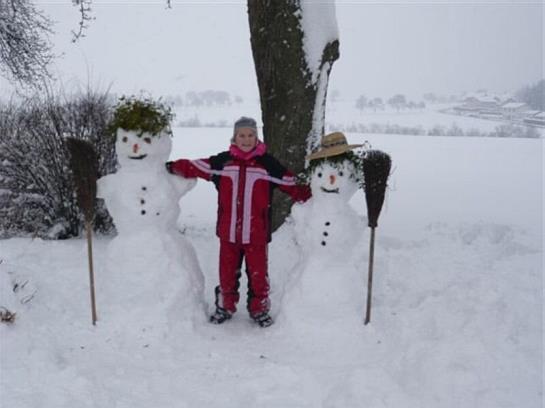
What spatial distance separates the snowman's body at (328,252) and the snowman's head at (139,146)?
1303 mm

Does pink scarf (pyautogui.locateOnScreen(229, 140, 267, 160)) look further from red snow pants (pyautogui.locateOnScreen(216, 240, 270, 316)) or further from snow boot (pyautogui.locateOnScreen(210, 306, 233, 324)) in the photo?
snow boot (pyautogui.locateOnScreen(210, 306, 233, 324))

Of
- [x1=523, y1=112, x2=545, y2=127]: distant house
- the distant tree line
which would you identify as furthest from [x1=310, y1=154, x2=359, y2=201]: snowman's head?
the distant tree line

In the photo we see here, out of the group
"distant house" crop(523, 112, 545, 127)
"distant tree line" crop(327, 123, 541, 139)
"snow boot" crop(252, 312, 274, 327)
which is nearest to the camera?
"snow boot" crop(252, 312, 274, 327)

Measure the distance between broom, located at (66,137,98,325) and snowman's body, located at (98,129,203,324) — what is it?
0.25 m

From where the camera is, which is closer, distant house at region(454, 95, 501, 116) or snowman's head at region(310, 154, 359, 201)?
snowman's head at region(310, 154, 359, 201)

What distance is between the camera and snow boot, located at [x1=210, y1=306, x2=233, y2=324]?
4191 mm

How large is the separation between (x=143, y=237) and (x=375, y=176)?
1947mm

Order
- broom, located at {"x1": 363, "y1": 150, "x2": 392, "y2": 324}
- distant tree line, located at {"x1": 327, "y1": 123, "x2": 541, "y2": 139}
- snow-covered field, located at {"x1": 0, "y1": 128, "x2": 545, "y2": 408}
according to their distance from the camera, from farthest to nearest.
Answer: distant tree line, located at {"x1": 327, "y1": 123, "x2": 541, "y2": 139} < broom, located at {"x1": 363, "y1": 150, "x2": 392, "y2": 324} < snow-covered field, located at {"x1": 0, "y1": 128, "x2": 545, "y2": 408}

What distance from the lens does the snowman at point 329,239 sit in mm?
3916

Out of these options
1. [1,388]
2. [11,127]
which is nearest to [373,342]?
[1,388]

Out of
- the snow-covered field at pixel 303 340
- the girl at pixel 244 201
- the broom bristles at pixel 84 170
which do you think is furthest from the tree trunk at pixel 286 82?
the broom bristles at pixel 84 170

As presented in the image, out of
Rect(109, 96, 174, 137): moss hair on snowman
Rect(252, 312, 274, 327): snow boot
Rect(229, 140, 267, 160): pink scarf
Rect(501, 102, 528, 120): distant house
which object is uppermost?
Rect(501, 102, 528, 120): distant house

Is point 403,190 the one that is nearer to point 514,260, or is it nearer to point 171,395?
point 514,260

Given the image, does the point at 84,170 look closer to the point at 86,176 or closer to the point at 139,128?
the point at 86,176
